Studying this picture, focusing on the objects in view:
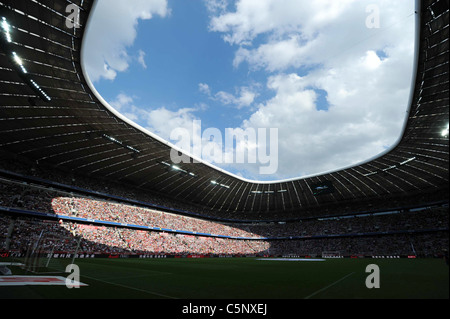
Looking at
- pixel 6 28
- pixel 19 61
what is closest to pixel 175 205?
pixel 19 61

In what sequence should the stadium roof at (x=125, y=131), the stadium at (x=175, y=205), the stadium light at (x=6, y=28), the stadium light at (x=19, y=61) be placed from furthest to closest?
the stadium light at (x=19, y=61)
the stadium light at (x=6, y=28)
the stadium roof at (x=125, y=131)
the stadium at (x=175, y=205)

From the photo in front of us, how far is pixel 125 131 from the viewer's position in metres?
28.0

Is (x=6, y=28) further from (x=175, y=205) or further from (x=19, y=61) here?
(x=175, y=205)

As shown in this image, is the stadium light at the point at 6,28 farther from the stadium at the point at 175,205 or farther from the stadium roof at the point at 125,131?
the stadium at the point at 175,205

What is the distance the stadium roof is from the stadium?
135 millimetres

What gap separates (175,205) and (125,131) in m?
30.8

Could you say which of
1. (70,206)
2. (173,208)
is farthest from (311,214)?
(70,206)

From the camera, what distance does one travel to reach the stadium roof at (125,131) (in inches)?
539

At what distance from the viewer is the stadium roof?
13.7 meters

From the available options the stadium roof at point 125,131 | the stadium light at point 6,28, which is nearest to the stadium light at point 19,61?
the stadium roof at point 125,131

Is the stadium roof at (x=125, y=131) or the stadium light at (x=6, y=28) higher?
the stadium light at (x=6, y=28)

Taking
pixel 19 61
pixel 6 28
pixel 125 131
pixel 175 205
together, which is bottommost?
pixel 175 205

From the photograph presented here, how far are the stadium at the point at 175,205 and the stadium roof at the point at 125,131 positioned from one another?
0.14 meters

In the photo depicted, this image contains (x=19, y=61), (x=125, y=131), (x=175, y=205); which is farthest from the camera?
(x=175, y=205)
